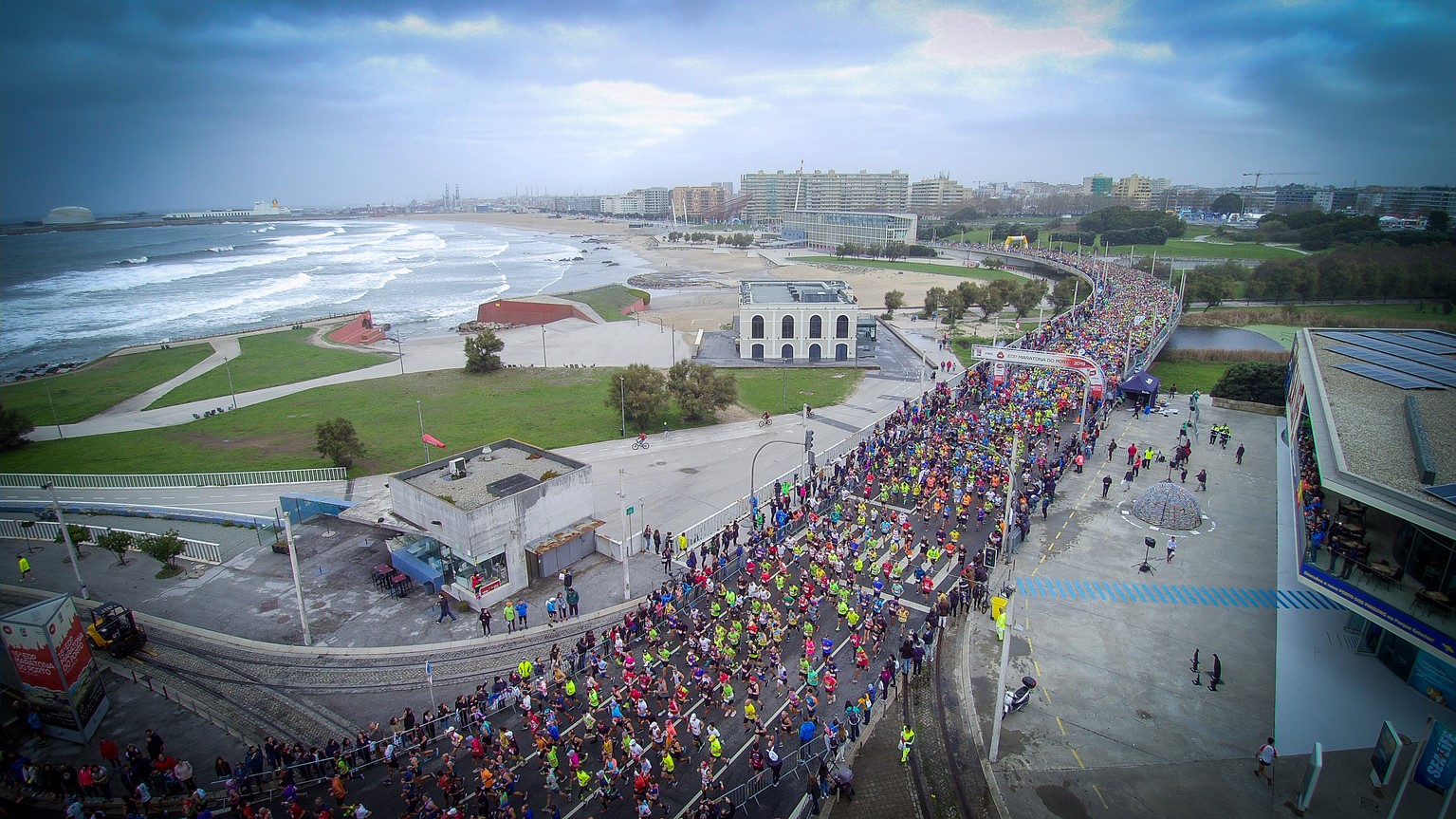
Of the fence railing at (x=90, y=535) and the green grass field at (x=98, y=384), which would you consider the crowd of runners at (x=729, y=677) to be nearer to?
the fence railing at (x=90, y=535)

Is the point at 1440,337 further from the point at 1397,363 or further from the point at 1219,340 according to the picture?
the point at 1219,340

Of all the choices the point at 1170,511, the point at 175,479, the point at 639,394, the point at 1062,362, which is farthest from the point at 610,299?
the point at 1170,511

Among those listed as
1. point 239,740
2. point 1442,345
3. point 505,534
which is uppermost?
point 1442,345

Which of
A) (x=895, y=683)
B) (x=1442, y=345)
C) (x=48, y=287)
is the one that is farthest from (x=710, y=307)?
(x=48, y=287)

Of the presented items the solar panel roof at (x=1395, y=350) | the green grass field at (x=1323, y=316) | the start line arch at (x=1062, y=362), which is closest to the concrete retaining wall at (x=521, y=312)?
the start line arch at (x=1062, y=362)

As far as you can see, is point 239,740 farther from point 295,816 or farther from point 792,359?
point 792,359
